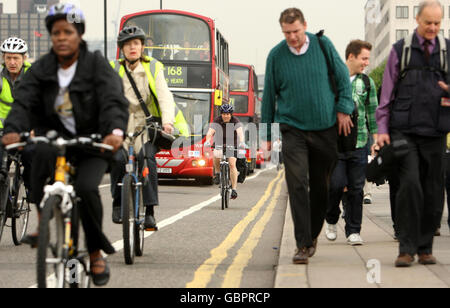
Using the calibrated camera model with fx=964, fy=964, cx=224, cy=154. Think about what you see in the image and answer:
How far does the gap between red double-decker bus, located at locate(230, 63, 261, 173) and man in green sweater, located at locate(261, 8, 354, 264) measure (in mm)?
26918

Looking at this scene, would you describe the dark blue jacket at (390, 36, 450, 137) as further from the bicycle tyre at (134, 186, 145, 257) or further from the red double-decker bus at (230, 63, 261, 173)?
the red double-decker bus at (230, 63, 261, 173)

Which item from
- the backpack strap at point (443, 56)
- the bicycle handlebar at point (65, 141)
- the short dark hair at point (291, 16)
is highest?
the short dark hair at point (291, 16)

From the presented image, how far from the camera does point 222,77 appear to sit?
86.0 feet

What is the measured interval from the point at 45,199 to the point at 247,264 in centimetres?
322

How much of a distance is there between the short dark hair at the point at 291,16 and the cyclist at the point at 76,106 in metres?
2.09

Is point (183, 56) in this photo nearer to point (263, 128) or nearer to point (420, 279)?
point (263, 128)

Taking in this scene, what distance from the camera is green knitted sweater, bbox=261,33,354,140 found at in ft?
24.0

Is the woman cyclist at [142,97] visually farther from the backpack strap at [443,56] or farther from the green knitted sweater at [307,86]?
the backpack strap at [443,56]

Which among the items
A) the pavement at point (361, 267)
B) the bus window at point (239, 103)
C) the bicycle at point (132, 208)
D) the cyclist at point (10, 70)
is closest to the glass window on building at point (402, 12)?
the bus window at point (239, 103)

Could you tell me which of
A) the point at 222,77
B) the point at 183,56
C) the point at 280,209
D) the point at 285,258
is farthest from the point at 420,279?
the point at 222,77

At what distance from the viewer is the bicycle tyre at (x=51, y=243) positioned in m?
4.85

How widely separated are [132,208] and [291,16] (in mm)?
2043

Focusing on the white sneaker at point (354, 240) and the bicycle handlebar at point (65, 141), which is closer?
the bicycle handlebar at point (65, 141)

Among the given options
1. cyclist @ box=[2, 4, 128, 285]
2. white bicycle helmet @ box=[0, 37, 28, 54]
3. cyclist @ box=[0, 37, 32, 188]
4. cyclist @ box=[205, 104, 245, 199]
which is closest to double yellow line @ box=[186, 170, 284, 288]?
cyclist @ box=[2, 4, 128, 285]
